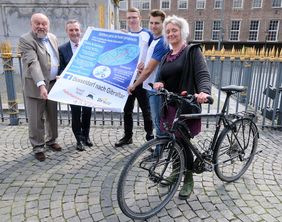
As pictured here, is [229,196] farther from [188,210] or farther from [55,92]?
[55,92]

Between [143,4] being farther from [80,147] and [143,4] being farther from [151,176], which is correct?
[151,176]

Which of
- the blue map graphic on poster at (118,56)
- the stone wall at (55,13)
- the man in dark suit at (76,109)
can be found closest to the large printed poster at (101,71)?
the blue map graphic on poster at (118,56)

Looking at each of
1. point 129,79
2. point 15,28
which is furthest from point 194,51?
point 15,28

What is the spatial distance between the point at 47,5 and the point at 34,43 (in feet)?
23.0

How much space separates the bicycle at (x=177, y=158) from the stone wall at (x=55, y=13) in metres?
7.38

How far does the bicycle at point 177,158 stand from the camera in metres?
2.76

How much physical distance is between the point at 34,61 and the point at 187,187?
259 centimetres

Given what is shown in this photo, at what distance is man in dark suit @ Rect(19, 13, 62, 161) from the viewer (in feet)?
12.2

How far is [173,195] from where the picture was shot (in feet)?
10.3

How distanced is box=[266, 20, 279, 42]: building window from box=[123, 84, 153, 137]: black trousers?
40.2 m

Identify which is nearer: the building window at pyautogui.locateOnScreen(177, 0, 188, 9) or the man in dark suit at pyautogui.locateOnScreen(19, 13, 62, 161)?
the man in dark suit at pyautogui.locateOnScreen(19, 13, 62, 161)

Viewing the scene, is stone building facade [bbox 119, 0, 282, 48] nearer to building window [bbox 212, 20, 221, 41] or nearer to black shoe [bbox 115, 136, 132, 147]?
building window [bbox 212, 20, 221, 41]

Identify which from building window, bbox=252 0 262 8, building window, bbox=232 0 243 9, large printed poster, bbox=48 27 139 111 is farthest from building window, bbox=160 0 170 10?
large printed poster, bbox=48 27 139 111

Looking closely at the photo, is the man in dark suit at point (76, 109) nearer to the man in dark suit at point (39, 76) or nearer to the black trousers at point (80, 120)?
the black trousers at point (80, 120)
